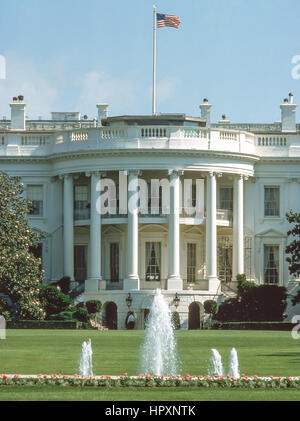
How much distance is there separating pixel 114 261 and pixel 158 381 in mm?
49161

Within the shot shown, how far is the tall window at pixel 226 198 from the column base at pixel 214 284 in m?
5.85

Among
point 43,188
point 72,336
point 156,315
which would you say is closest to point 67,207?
point 43,188

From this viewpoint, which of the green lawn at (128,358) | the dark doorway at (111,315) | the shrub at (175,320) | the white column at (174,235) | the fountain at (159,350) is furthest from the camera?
the white column at (174,235)

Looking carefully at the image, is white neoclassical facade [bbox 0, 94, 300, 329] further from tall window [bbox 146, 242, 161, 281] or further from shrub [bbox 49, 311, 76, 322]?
shrub [bbox 49, 311, 76, 322]

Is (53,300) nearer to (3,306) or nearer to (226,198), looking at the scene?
(3,306)

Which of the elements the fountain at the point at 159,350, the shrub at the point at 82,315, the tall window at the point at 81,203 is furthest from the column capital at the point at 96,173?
the fountain at the point at 159,350

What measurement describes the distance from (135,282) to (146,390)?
45694mm

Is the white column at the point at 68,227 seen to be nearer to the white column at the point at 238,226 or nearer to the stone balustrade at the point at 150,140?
the stone balustrade at the point at 150,140

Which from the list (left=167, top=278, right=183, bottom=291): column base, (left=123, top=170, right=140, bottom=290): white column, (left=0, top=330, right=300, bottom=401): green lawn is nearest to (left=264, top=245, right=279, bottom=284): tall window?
(left=167, top=278, right=183, bottom=291): column base

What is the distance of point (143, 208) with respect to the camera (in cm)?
7856

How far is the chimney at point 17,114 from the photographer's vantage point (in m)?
86.6

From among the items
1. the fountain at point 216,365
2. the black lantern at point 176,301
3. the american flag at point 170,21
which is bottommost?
the fountain at point 216,365

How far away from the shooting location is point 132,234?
78.3 meters
